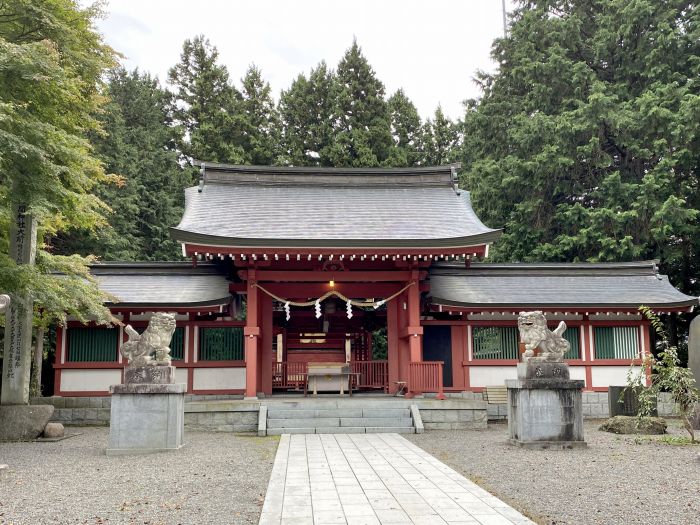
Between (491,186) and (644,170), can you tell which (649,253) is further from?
(491,186)

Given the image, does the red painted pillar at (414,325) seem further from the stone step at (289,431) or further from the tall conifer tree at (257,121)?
the tall conifer tree at (257,121)

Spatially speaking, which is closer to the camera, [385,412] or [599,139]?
[385,412]

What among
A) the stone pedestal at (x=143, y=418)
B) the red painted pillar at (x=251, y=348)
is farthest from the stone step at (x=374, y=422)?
the stone pedestal at (x=143, y=418)

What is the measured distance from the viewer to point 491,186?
25.5 meters

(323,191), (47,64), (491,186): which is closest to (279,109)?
(491,186)

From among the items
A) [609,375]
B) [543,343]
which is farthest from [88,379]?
[609,375]

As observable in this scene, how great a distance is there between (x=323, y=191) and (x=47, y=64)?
32.9ft

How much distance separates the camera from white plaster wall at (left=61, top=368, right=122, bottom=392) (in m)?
15.8

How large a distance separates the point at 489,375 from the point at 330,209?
21.9 feet

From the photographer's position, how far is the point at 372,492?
658 cm

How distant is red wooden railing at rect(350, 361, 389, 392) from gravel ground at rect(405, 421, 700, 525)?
5.89 m

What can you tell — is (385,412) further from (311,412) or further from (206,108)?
(206,108)

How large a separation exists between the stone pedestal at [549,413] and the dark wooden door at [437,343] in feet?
20.2

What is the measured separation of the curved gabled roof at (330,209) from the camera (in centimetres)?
1473
